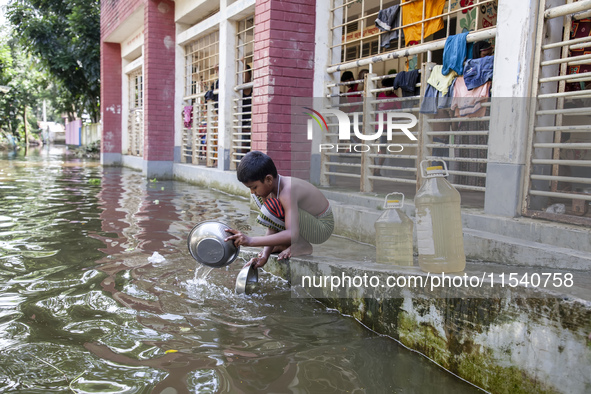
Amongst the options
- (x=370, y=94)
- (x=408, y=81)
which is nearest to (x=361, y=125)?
(x=370, y=94)

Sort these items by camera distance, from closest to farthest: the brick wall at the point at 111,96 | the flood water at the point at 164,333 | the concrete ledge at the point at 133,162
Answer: the flood water at the point at 164,333 → the concrete ledge at the point at 133,162 → the brick wall at the point at 111,96

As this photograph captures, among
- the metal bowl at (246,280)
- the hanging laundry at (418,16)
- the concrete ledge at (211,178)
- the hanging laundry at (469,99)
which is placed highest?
the hanging laundry at (418,16)

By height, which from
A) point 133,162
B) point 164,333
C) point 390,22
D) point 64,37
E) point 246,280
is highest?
point 64,37

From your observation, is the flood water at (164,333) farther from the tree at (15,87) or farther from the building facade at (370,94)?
the tree at (15,87)

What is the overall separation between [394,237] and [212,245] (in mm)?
1457

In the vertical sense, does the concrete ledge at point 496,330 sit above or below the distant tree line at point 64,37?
below

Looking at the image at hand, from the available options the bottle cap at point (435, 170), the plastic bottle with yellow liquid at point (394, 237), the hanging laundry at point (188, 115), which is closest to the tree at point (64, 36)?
the hanging laundry at point (188, 115)

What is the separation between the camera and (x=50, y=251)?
5.40m

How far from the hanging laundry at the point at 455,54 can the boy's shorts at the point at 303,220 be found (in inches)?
94.2

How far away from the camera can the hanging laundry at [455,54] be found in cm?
554

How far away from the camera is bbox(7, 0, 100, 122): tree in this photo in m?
22.2

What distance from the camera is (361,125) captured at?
24.7ft

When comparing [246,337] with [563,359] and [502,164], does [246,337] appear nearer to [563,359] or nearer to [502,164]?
[563,359]

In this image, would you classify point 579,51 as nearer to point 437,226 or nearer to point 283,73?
point 437,226
